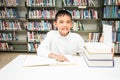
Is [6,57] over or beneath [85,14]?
beneath

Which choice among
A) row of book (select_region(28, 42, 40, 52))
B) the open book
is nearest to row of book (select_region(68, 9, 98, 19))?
row of book (select_region(28, 42, 40, 52))

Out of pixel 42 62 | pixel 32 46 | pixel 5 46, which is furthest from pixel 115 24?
pixel 42 62

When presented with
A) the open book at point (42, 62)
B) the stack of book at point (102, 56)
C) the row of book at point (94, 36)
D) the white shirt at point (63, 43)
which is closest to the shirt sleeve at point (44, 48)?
the white shirt at point (63, 43)

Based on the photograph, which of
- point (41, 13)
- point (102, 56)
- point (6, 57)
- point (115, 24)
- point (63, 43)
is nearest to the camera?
point (102, 56)

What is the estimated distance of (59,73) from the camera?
134 cm

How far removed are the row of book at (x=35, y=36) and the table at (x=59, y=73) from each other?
3393 mm

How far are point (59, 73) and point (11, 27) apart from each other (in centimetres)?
387

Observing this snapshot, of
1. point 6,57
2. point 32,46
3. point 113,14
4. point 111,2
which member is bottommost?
point 6,57

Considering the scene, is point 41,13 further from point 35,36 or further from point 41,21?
point 35,36

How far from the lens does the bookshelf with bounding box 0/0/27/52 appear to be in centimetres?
489

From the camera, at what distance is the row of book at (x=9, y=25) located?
4949 millimetres

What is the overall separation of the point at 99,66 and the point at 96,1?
3.80 metres

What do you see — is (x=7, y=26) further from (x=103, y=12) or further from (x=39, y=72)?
(x=39, y=72)

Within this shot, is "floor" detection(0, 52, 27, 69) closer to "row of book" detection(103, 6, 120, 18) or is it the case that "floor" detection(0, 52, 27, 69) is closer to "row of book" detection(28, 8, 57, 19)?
"row of book" detection(28, 8, 57, 19)
